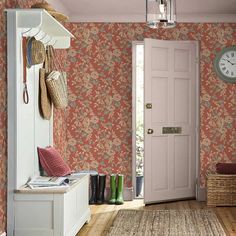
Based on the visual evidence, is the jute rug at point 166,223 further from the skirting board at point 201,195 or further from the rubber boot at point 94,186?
the skirting board at point 201,195

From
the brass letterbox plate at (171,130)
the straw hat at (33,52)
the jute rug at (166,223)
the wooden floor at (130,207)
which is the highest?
the straw hat at (33,52)

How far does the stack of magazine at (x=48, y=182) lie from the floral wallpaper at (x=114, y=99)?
2.53m

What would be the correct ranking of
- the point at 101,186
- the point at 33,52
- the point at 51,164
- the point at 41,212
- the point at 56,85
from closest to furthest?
the point at 41,212 < the point at 33,52 < the point at 51,164 < the point at 56,85 < the point at 101,186

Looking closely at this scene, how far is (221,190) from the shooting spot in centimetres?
740

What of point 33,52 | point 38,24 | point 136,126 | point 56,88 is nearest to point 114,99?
point 136,126

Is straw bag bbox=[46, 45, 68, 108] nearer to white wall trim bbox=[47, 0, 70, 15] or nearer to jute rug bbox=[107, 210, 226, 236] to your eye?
white wall trim bbox=[47, 0, 70, 15]

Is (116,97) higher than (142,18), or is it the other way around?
(142,18)

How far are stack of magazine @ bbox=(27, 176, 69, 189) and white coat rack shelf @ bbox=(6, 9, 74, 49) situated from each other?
1.27 meters

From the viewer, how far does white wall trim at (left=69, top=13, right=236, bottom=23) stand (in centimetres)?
779

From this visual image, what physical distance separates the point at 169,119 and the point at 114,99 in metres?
0.76

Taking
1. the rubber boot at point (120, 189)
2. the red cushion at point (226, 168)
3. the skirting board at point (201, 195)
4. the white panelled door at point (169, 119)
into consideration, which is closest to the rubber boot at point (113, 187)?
the rubber boot at point (120, 189)

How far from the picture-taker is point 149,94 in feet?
24.9

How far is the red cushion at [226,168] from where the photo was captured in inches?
294

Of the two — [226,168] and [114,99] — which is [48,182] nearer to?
[114,99]
